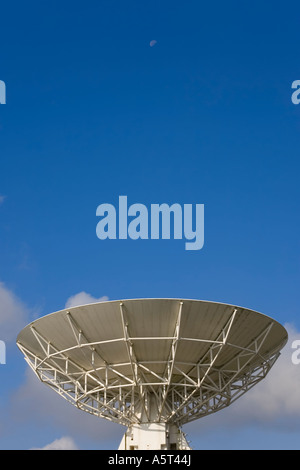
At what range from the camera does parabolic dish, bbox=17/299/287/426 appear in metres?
28.8

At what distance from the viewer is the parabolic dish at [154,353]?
28.8m

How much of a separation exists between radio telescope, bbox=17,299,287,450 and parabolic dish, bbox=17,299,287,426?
56mm

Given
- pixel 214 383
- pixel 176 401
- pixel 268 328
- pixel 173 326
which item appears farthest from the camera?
pixel 176 401

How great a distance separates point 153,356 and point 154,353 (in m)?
0.39

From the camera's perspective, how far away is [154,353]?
103 feet

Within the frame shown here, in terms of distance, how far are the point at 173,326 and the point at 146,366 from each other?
456cm

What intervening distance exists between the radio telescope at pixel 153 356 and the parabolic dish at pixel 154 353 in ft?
0.19

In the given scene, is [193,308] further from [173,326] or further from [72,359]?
[72,359]

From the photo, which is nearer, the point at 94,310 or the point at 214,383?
the point at 94,310

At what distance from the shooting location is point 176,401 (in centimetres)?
3597
